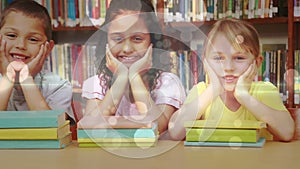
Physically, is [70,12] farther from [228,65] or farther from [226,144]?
[226,144]

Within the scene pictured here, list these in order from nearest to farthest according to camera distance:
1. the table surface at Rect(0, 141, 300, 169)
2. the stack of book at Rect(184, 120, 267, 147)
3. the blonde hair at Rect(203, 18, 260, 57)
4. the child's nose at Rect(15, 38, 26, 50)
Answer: the table surface at Rect(0, 141, 300, 169) → the stack of book at Rect(184, 120, 267, 147) → the blonde hair at Rect(203, 18, 260, 57) → the child's nose at Rect(15, 38, 26, 50)

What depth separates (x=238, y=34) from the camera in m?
1.42

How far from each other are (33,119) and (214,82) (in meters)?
0.63

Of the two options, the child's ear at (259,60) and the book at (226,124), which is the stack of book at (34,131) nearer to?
the book at (226,124)

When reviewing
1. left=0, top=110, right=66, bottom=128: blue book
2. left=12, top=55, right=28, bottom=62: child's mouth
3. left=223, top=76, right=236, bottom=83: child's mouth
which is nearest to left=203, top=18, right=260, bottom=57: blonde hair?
left=223, top=76, right=236, bottom=83: child's mouth

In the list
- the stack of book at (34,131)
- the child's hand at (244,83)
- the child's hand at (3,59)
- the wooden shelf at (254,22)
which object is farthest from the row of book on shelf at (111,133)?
the wooden shelf at (254,22)

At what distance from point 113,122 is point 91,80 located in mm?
199

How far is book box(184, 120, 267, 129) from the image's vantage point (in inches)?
51.6


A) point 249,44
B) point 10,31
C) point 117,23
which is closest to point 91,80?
point 117,23

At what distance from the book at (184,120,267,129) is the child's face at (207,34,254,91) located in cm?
13

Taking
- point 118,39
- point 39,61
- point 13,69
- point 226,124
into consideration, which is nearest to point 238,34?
point 226,124

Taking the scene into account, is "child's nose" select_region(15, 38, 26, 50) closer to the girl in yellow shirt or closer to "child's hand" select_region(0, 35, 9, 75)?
"child's hand" select_region(0, 35, 9, 75)

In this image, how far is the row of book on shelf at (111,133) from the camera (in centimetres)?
133

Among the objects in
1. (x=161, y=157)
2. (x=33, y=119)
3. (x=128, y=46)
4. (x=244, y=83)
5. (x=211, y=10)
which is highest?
(x=211, y=10)
